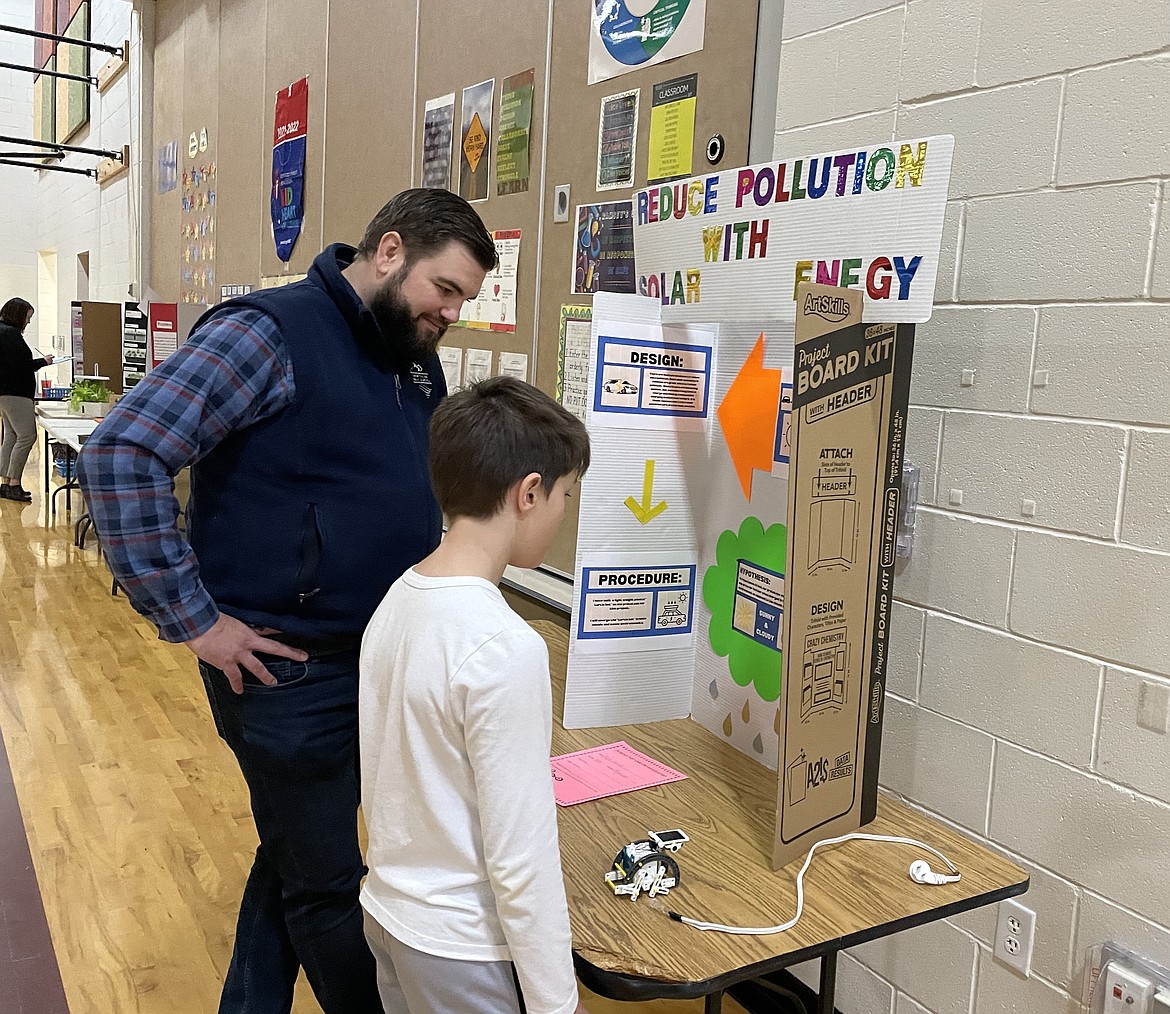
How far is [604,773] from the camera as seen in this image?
5.10 feet

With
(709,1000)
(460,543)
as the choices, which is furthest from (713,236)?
(709,1000)

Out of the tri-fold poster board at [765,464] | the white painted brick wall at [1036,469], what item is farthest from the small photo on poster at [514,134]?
the white painted brick wall at [1036,469]

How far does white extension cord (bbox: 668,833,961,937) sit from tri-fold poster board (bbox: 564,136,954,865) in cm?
3

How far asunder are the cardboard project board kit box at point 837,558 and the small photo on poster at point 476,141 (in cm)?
197

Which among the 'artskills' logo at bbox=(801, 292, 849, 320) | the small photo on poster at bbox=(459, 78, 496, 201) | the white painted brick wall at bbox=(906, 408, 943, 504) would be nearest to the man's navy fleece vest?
the 'artskills' logo at bbox=(801, 292, 849, 320)

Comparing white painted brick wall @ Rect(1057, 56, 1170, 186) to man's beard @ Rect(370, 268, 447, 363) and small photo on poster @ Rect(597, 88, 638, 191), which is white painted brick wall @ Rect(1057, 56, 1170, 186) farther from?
small photo on poster @ Rect(597, 88, 638, 191)

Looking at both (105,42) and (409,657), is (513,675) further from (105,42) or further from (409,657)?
(105,42)

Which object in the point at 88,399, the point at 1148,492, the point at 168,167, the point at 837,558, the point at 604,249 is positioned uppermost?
the point at 168,167

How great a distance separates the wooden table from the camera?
111cm

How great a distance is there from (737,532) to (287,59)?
3.85m

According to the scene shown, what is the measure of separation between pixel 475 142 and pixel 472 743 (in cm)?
247

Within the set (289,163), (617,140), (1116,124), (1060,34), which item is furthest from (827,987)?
(289,163)

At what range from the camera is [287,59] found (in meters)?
4.53

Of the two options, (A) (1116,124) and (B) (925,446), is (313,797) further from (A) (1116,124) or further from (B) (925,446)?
(A) (1116,124)
